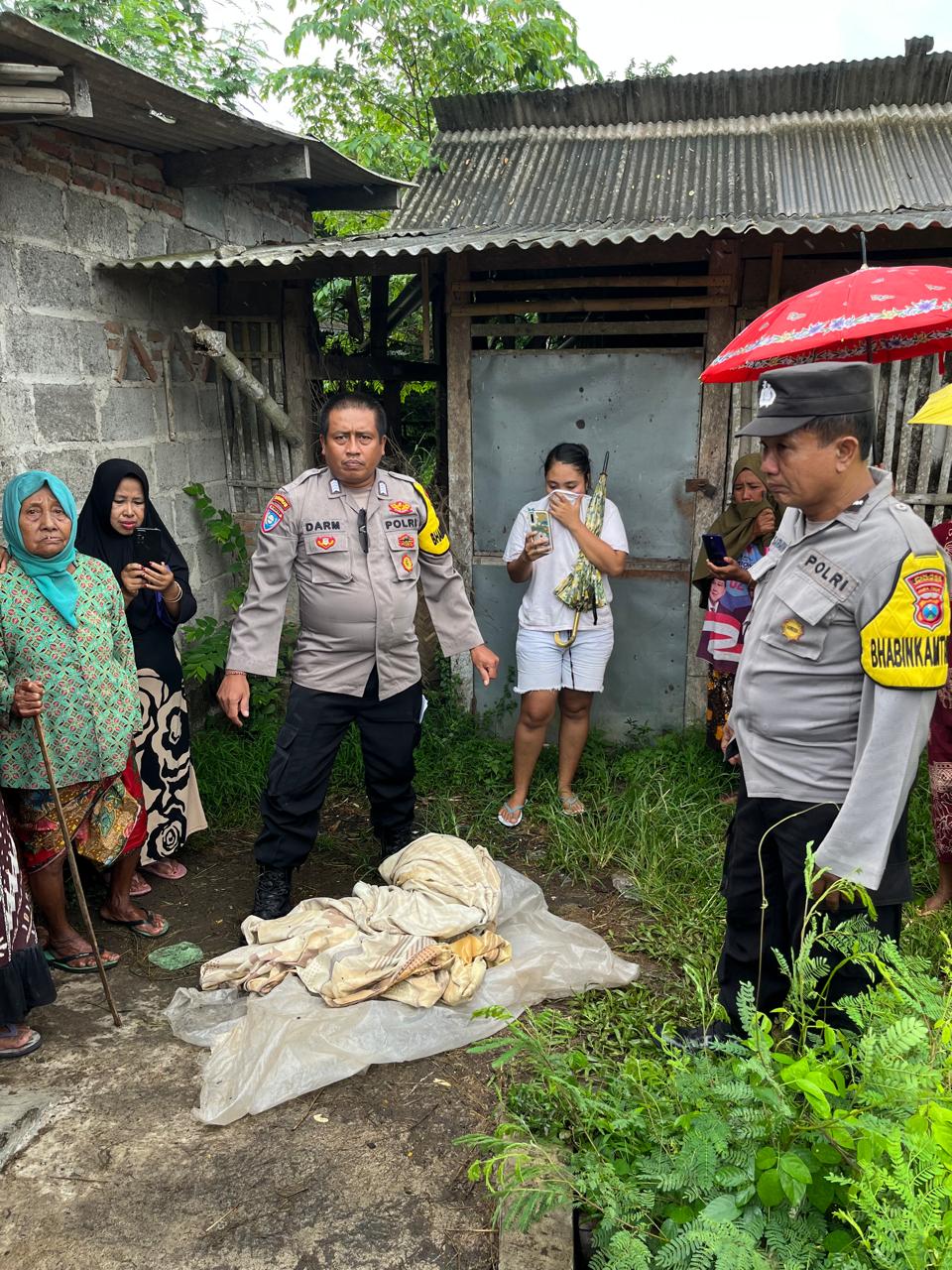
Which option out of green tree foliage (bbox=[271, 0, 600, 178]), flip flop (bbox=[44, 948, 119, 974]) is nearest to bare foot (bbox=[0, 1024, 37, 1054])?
flip flop (bbox=[44, 948, 119, 974])

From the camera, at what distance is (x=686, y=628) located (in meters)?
5.46

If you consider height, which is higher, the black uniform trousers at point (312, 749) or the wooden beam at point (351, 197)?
the wooden beam at point (351, 197)

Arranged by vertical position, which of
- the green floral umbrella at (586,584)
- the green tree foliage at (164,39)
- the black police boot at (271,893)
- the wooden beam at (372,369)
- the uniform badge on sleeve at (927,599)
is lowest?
the black police boot at (271,893)

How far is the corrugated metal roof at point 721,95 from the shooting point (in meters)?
6.57

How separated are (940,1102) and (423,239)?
4302mm

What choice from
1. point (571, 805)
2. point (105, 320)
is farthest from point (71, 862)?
point (105, 320)

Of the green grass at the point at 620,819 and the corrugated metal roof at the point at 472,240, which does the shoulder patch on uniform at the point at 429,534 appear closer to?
the corrugated metal roof at the point at 472,240

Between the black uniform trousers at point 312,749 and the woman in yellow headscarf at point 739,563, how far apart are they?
170 centimetres

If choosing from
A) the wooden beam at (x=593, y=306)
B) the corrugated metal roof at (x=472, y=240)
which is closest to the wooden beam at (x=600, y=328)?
the wooden beam at (x=593, y=306)

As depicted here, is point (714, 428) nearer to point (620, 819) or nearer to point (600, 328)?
point (600, 328)

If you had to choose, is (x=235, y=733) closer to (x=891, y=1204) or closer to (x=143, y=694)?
(x=143, y=694)

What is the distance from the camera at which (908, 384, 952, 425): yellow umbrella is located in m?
3.41

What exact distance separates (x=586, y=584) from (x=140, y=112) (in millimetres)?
2987

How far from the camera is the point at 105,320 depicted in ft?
15.6
